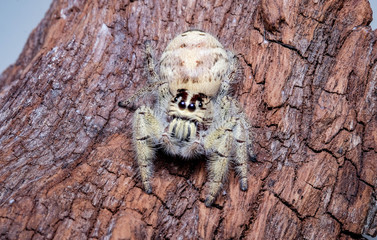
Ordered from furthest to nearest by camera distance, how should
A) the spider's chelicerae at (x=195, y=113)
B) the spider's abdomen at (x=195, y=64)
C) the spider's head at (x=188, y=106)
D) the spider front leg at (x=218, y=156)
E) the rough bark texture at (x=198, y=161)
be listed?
the spider's abdomen at (x=195, y=64) < the spider's head at (x=188, y=106) < the spider's chelicerae at (x=195, y=113) < the spider front leg at (x=218, y=156) < the rough bark texture at (x=198, y=161)

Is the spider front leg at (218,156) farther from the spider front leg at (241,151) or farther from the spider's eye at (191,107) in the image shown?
the spider's eye at (191,107)

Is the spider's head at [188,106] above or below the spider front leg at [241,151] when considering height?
above

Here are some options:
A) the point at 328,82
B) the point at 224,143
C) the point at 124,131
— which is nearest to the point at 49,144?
the point at 124,131

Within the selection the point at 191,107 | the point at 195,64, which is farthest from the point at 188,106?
the point at 195,64

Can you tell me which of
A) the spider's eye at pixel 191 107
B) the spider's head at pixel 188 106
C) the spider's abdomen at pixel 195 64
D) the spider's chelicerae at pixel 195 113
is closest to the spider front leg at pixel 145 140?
the spider's chelicerae at pixel 195 113

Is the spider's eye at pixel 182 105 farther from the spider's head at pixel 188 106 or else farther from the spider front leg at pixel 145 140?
the spider front leg at pixel 145 140

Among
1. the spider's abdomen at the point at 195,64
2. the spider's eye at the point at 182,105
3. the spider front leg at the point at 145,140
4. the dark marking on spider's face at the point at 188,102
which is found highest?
the spider's abdomen at the point at 195,64

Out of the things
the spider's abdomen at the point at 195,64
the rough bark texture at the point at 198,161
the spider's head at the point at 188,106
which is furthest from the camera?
the spider's abdomen at the point at 195,64

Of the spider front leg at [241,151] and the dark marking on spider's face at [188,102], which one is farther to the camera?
the dark marking on spider's face at [188,102]

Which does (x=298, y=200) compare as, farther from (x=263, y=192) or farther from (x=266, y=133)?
(x=266, y=133)
